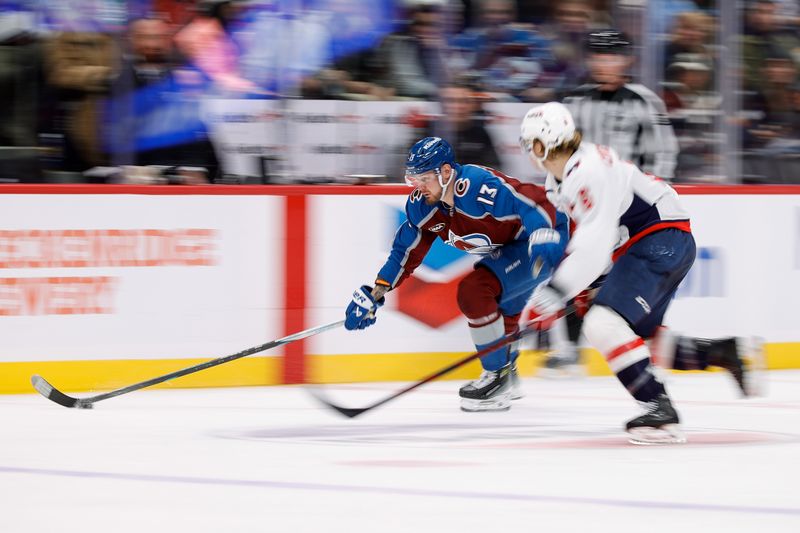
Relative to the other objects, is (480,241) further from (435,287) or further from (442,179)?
(435,287)

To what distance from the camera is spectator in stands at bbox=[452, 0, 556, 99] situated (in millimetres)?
6320

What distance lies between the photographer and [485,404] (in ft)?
17.4

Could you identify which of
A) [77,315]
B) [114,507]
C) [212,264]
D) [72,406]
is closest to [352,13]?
[212,264]

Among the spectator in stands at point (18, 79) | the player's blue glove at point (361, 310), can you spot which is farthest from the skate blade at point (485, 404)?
the spectator in stands at point (18, 79)

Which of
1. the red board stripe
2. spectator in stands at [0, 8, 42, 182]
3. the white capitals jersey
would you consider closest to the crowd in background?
spectator in stands at [0, 8, 42, 182]

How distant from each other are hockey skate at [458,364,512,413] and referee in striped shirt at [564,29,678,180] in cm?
147

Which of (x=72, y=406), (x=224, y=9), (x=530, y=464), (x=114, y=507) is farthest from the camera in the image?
(x=224, y=9)

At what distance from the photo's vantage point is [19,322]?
5535 mm

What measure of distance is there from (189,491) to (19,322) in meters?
2.20

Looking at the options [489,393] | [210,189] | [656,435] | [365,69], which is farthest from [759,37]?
[656,435]

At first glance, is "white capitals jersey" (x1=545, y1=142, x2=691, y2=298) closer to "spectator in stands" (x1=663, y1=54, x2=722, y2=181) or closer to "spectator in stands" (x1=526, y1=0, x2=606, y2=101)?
"spectator in stands" (x1=526, y1=0, x2=606, y2=101)

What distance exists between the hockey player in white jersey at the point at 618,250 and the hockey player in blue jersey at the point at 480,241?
16.5 inches

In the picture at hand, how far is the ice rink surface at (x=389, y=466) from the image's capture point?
3.32 meters

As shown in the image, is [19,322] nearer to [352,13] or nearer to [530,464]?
[352,13]
